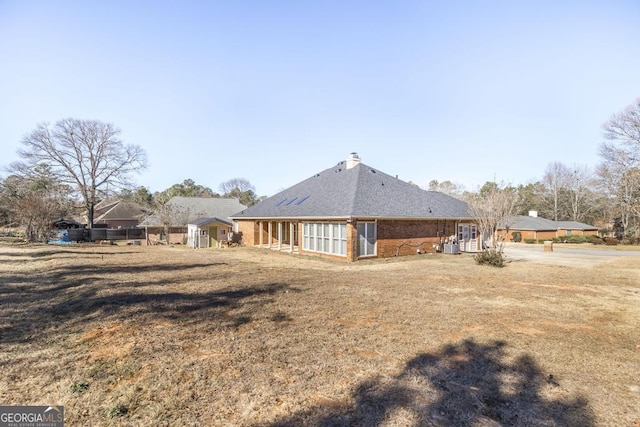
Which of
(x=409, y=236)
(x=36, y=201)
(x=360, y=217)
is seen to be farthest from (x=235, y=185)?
(x=360, y=217)

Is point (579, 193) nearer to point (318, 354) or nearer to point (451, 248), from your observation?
point (451, 248)

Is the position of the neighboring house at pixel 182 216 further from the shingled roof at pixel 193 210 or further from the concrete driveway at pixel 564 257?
the concrete driveway at pixel 564 257

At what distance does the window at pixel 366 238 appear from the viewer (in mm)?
17250

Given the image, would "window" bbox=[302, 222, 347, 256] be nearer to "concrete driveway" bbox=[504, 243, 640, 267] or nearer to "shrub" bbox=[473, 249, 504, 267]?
"shrub" bbox=[473, 249, 504, 267]

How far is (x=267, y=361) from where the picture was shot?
14.9 ft

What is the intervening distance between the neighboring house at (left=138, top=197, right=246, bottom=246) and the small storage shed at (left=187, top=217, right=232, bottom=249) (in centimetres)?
9

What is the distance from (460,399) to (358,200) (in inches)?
570

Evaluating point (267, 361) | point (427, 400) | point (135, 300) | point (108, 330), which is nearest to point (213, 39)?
point (135, 300)

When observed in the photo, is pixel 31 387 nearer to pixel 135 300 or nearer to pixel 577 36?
pixel 135 300

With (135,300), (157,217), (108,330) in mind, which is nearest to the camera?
(108,330)

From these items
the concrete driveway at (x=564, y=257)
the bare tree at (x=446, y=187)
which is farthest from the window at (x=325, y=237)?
the bare tree at (x=446, y=187)

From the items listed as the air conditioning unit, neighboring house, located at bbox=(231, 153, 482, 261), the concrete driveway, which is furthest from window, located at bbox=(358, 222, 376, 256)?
the concrete driveway

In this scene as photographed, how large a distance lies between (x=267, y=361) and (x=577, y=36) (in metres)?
16.8

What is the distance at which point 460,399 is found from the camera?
369 cm
